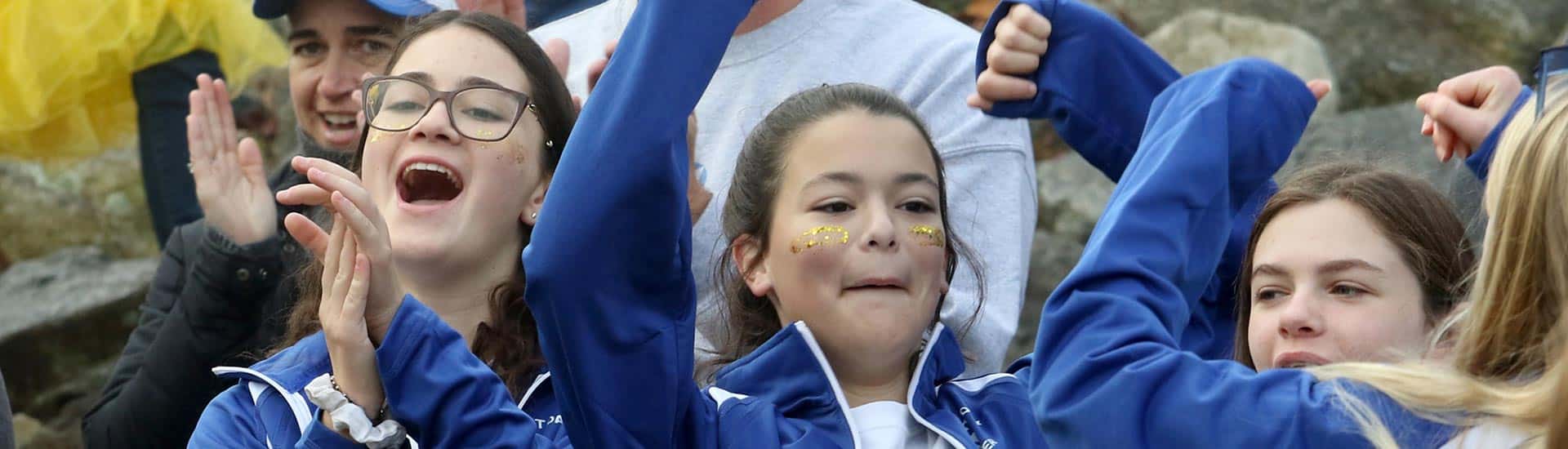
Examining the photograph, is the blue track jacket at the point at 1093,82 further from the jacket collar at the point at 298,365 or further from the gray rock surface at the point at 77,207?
the gray rock surface at the point at 77,207

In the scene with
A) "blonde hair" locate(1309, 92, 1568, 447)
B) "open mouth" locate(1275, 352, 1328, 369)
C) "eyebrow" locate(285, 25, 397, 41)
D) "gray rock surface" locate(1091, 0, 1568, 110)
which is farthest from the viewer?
"gray rock surface" locate(1091, 0, 1568, 110)

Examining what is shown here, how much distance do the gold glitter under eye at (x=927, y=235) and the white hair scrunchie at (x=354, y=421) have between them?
0.82 meters

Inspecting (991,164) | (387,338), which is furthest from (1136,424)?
(991,164)

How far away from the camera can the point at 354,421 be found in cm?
231

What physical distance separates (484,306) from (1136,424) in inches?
47.9

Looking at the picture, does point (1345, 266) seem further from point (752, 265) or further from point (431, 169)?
point (431, 169)

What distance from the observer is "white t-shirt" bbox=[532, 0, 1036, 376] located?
3.23 m

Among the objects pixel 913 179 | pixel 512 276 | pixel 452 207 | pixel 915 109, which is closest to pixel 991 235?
pixel 915 109

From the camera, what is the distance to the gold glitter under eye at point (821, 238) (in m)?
2.69

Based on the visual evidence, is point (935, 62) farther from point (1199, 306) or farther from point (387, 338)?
point (387, 338)

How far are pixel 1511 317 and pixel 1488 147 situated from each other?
0.79 meters

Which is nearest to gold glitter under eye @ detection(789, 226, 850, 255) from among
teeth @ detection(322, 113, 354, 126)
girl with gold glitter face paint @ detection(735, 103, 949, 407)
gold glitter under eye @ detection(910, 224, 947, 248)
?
girl with gold glitter face paint @ detection(735, 103, 949, 407)

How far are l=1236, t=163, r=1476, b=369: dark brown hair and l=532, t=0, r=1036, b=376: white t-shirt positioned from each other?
0.50 metres

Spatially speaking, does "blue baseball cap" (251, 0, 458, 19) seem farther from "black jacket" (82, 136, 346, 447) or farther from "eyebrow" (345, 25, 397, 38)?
"black jacket" (82, 136, 346, 447)
